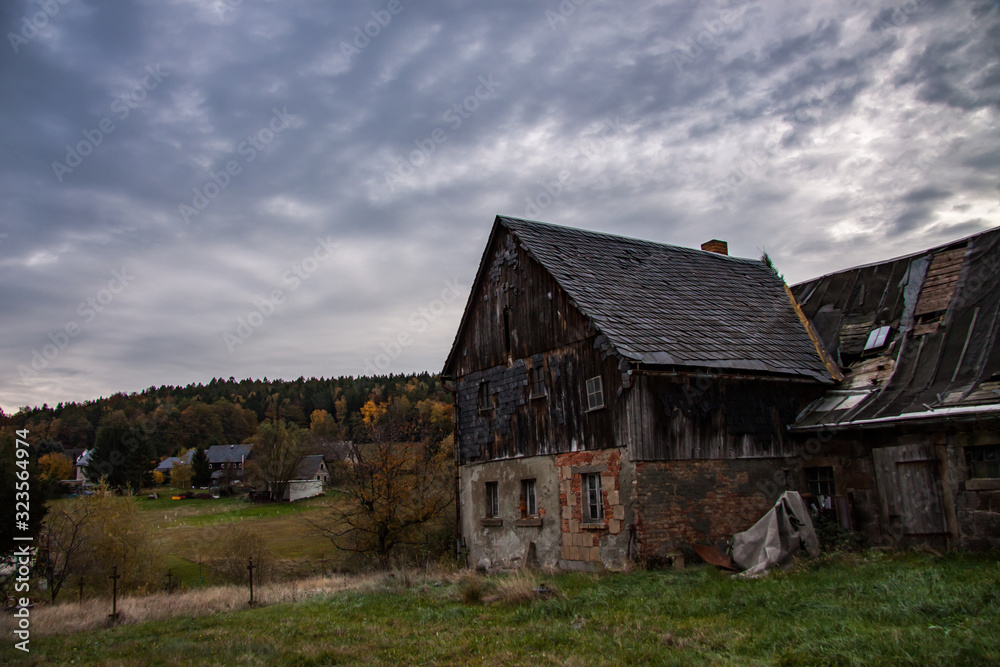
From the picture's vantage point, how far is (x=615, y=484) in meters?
13.8

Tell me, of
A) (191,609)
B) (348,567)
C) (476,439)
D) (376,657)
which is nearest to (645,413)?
(476,439)

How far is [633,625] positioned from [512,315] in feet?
34.6

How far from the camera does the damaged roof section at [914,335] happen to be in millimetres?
12961

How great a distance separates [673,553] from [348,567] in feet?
57.4

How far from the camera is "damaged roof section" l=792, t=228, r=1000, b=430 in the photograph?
1296 centimetres

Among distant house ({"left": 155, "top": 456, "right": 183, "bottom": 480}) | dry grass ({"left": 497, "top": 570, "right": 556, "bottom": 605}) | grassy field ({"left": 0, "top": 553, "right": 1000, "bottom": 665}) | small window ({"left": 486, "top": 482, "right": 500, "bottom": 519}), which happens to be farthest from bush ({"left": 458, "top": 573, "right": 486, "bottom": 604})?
distant house ({"left": 155, "top": 456, "right": 183, "bottom": 480})

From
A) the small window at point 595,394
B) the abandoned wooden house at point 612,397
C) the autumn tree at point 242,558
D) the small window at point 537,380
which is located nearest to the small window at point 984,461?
the abandoned wooden house at point 612,397

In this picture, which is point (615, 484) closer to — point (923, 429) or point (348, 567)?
point (923, 429)

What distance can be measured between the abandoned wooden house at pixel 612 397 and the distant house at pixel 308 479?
187 feet

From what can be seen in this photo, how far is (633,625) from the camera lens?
8117 millimetres

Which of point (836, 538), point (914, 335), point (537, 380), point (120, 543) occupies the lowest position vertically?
point (120, 543)

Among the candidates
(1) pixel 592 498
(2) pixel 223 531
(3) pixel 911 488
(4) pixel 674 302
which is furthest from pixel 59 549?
(3) pixel 911 488

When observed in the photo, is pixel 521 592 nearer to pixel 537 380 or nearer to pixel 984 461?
pixel 537 380

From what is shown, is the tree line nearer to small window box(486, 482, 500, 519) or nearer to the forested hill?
the forested hill
